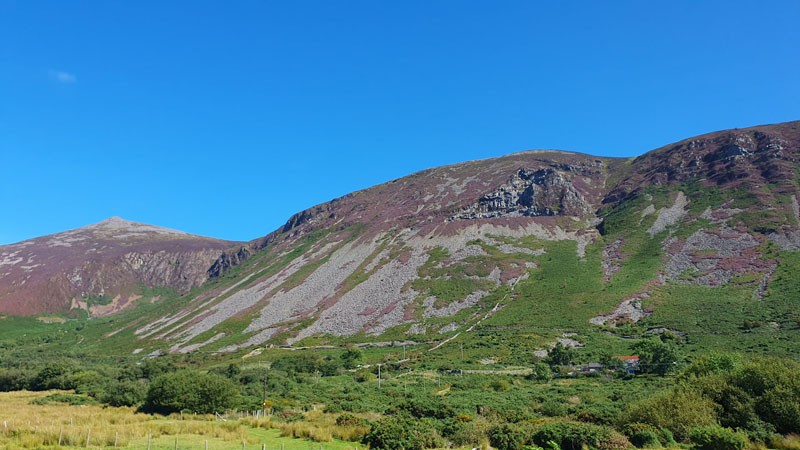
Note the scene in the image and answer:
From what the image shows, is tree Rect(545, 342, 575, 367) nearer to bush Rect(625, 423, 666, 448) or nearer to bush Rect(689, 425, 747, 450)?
bush Rect(625, 423, 666, 448)

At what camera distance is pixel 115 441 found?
22.2 metres

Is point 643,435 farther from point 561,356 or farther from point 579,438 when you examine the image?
point 561,356

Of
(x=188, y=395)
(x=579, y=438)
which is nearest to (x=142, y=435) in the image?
(x=188, y=395)

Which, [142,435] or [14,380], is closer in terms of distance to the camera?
[142,435]

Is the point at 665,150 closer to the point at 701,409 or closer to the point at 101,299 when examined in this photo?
the point at 701,409

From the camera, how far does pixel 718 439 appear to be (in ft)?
76.4

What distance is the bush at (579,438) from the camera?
2555cm

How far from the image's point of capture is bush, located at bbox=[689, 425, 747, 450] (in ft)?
75.1

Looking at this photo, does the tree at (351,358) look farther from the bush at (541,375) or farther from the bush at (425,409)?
the bush at (425,409)

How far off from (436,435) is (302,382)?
40938 mm

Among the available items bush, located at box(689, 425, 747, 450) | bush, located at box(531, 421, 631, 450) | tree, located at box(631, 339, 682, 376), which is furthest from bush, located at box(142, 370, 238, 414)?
tree, located at box(631, 339, 682, 376)

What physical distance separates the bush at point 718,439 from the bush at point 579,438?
3328 millimetres

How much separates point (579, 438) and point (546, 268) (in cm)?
9665

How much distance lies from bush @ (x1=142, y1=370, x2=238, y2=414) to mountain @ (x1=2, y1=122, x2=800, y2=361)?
4712cm
